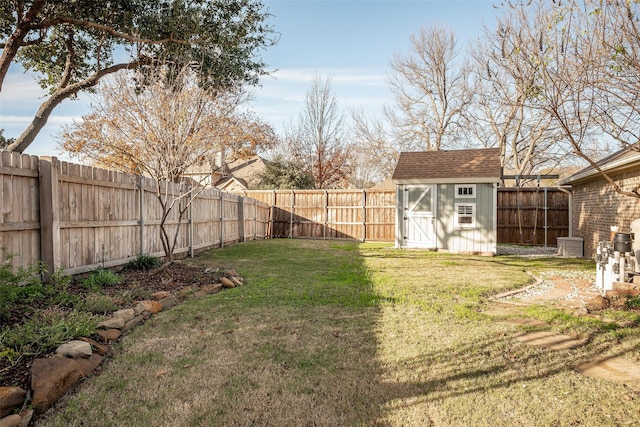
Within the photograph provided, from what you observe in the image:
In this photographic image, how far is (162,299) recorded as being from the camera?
4.63 meters

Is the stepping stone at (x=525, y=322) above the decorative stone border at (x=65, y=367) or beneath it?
beneath

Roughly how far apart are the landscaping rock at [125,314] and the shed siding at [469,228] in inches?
373

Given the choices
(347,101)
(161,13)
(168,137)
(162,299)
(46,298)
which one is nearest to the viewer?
(46,298)

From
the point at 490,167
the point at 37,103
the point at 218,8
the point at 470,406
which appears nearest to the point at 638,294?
the point at 470,406

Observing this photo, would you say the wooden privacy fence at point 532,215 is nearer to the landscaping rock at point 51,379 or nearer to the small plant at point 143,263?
the small plant at point 143,263

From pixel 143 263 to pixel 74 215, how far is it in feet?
5.09

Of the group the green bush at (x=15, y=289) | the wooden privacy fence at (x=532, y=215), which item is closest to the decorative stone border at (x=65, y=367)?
the green bush at (x=15, y=289)

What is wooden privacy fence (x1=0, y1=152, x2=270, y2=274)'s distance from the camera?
4.36 meters

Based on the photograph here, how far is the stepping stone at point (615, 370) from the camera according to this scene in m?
2.69

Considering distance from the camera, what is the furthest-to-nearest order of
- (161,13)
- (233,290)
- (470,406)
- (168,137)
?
(161,13)
(168,137)
(233,290)
(470,406)

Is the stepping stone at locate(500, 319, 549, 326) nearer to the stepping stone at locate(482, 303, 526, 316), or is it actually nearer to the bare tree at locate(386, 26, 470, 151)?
the stepping stone at locate(482, 303, 526, 316)

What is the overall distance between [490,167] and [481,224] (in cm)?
174

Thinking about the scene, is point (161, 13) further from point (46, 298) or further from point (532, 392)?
point (532, 392)

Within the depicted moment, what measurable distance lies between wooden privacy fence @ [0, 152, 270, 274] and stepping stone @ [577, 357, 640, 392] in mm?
5765
